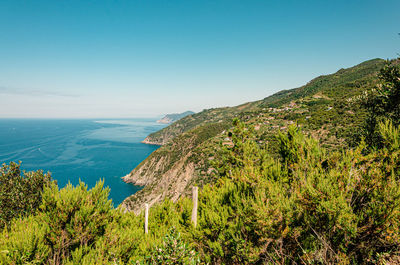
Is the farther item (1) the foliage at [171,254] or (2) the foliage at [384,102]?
(2) the foliage at [384,102]

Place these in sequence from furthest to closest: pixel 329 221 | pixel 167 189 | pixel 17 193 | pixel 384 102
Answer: pixel 167 189, pixel 17 193, pixel 384 102, pixel 329 221

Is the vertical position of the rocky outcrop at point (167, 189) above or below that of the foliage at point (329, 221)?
below

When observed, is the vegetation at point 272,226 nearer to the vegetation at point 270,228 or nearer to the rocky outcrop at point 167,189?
the vegetation at point 270,228

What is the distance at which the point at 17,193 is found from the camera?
62.1ft

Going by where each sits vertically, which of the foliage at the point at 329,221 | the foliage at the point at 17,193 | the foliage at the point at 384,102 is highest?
the foliage at the point at 384,102

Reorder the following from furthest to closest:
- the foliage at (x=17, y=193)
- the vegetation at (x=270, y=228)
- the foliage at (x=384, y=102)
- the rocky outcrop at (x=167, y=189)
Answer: the rocky outcrop at (x=167, y=189) < the foliage at (x=17, y=193) < the foliage at (x=384, y=102) < the vegetation at (x=270, y=228)

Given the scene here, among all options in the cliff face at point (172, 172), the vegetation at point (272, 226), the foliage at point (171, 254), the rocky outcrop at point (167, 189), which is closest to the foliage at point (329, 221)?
the vegetation at point (272, 226)

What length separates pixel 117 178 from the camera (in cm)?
9044

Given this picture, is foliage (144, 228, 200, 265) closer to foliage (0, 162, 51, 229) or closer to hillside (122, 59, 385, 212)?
hillside (122, 59, 385, 212)

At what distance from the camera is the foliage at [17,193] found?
1767 centimetres

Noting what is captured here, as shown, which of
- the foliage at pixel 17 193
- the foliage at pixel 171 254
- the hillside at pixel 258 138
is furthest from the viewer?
the hillside at pixel 258 138

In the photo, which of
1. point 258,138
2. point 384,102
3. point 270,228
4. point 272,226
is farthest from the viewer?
point 258,138

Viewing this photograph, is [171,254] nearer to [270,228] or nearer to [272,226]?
[270,228]

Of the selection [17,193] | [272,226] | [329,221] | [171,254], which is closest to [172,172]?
[17,193]
